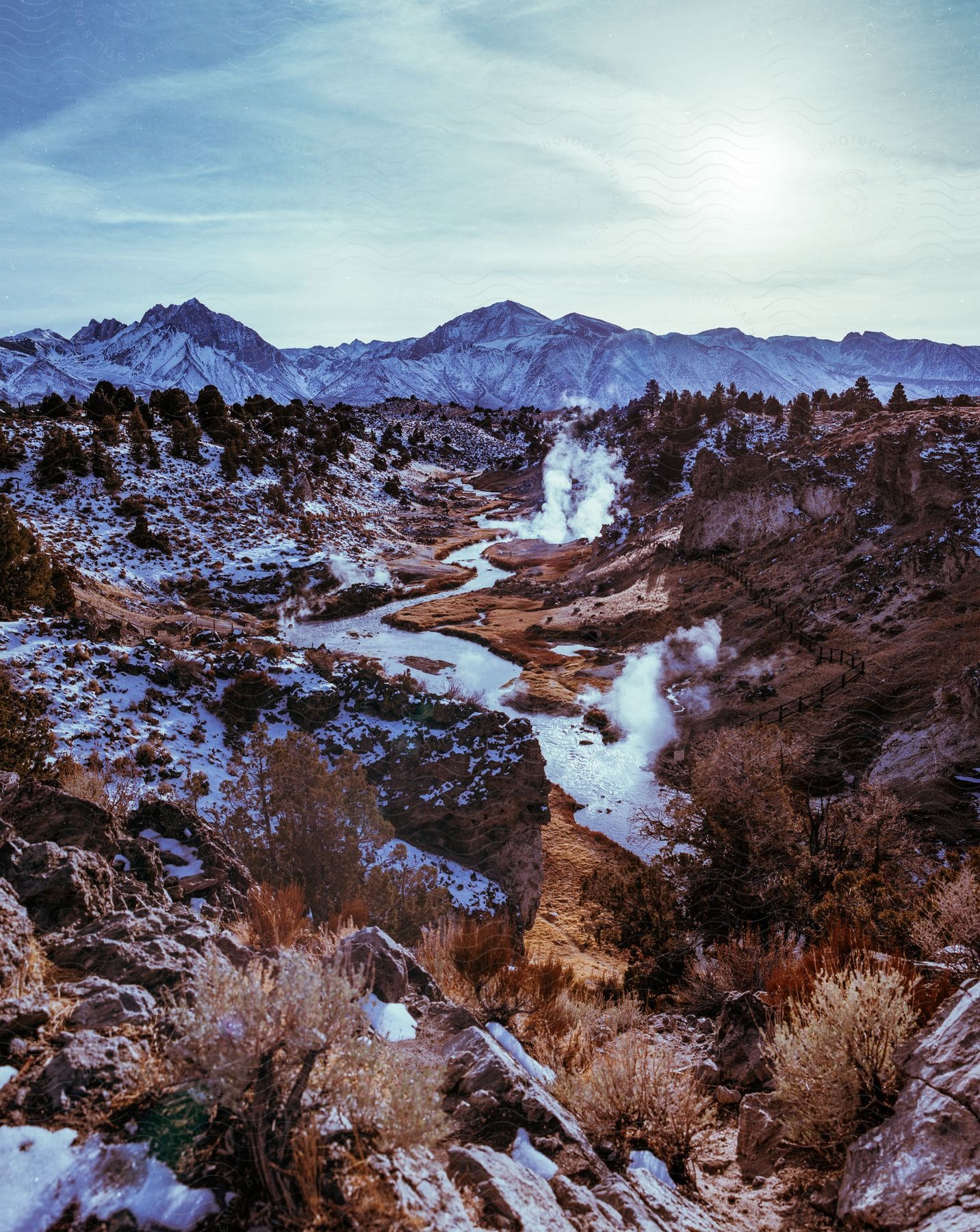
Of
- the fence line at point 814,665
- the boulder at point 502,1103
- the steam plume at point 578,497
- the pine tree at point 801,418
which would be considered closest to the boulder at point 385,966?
the boulder at point 502,1103

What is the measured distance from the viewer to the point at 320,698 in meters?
20.1

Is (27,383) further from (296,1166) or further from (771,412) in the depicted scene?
(296,1166)

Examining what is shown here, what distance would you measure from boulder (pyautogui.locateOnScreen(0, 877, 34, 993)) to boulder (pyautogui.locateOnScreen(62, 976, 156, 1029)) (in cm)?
34

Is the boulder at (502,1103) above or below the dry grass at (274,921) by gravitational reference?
above

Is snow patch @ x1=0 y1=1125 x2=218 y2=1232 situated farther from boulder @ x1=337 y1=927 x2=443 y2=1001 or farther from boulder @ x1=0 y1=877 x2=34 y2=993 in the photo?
boulder @ x1=337 y1=927 x2=443 y2=1001

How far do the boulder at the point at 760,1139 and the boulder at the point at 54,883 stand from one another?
230 inches

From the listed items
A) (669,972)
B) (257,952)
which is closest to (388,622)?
(669,972)

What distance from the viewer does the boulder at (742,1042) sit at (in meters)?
6.47

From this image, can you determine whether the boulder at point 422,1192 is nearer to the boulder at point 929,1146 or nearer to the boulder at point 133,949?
the boulder at point 133,949

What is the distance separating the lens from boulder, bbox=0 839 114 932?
5645 mm

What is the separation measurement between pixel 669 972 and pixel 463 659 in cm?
2984

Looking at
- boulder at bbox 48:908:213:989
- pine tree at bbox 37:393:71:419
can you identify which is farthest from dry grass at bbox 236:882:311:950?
pine tree at bbox 37:393:71:419

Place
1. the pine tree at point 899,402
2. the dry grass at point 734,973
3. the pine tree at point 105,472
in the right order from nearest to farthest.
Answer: the dry grass at point 734,973 → the pine tree at point 105,472 → the pine tree at point 899,402

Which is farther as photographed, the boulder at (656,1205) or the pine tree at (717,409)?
the pine tree at (717,409)
